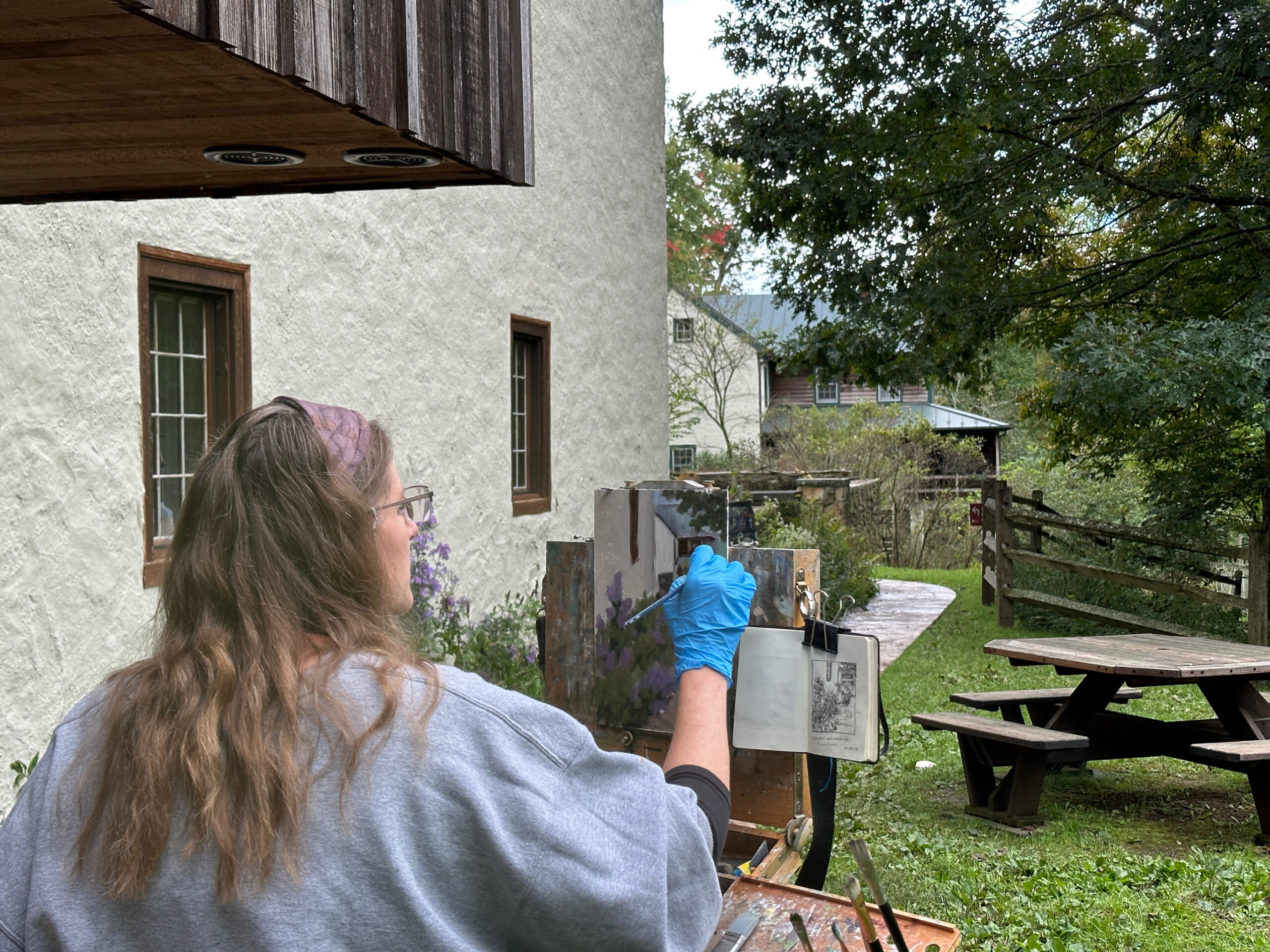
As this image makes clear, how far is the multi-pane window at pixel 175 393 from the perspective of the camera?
545 centimetres

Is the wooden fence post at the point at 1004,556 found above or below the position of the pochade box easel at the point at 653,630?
below

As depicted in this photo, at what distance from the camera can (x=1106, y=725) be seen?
6309 mm

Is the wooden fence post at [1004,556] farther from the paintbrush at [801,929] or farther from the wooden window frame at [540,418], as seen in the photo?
the paintbrush at [801,929]

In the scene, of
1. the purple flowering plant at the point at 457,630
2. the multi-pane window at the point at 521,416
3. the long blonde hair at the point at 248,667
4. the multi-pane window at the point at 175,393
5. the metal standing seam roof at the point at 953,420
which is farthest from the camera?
the metal standing seam roof at the point at 953,420

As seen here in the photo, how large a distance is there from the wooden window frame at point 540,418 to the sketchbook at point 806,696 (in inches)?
251

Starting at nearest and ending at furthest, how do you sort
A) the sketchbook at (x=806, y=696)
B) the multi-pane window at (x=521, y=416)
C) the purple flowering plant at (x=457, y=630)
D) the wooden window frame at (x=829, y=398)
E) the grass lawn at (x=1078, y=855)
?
the sketchbook at (x=806, y=696) < the grass lawn at (x=1078, y=855) < the purple flowering plant at (x=457, y=630) < the multi-pane window at (x=521, y=416) < the wooden window frame at (x=829, y=398)

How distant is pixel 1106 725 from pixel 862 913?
5.13 meters

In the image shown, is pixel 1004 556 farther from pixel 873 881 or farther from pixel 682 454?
pixel 682 454

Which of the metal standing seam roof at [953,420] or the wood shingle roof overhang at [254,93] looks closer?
the wood shingle roof overhang at [254,93]

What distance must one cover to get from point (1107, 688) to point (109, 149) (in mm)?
5341

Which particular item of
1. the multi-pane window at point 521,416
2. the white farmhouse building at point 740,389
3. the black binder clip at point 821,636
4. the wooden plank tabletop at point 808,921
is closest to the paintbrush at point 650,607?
the black binder clip at point 821,636

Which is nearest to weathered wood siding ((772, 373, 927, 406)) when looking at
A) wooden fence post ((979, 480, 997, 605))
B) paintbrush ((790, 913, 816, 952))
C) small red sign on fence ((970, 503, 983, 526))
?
small red sign on fence ((970, 503, 983, 526))

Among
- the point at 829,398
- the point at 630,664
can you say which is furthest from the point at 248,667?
the point at 829,398

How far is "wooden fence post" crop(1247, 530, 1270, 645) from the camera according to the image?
32.4 feet
